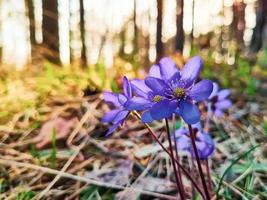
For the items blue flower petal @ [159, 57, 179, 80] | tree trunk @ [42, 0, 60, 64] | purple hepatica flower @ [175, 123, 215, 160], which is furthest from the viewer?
tree trunk @ [42, 0, 60, 64]

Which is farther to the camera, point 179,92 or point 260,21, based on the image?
point 260,21

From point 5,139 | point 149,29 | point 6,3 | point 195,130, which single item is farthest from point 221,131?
point 149,29

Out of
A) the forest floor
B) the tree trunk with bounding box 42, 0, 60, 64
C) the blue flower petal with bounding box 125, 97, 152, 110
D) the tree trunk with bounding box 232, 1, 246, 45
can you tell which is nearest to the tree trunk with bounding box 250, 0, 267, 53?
the tree trunk with bounding box 232, 1, 246, 45

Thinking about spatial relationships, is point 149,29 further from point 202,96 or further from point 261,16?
point 202,96

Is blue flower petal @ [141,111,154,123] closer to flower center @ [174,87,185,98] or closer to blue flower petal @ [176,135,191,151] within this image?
flower center @ [174,87,185,98]

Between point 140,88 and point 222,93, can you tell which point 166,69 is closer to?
point 140,88

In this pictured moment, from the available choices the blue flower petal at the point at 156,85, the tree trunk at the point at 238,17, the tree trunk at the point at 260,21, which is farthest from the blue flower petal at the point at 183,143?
the tree trunk at the point at 238,17

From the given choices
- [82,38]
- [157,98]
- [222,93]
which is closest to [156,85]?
[157,98]
